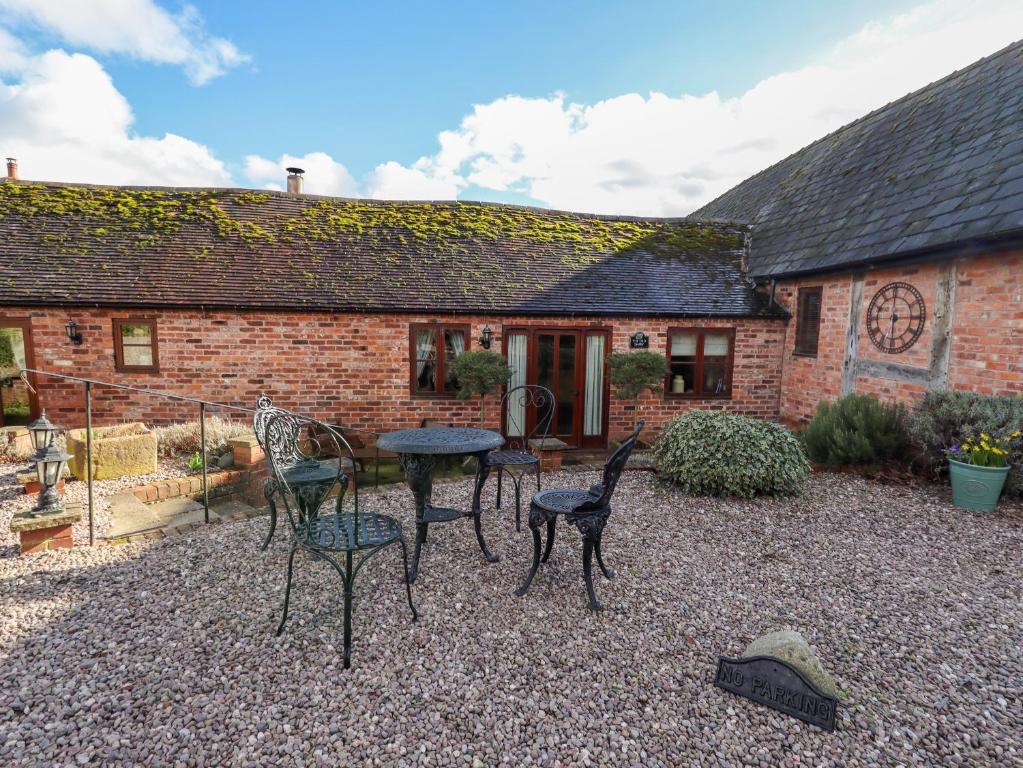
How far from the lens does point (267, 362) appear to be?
8.56 metres

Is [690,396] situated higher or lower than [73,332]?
lower

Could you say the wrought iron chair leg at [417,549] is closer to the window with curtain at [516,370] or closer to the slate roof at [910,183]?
the window with curtain at [516,370]

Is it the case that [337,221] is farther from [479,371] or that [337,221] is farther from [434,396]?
[479,371]

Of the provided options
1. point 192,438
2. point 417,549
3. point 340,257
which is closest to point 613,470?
point 417,549

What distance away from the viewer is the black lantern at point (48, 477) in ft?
13.9

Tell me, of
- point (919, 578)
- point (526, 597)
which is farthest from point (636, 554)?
point (919, 578)

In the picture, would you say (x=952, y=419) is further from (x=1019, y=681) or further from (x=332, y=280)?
(x=332, y=280)

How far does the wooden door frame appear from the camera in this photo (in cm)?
796

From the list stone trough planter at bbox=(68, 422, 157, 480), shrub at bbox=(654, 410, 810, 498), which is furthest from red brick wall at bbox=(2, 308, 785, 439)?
shrub at bbox=(654, 410, 810, 498)

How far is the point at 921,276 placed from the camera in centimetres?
708

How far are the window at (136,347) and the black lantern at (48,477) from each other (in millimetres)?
4495

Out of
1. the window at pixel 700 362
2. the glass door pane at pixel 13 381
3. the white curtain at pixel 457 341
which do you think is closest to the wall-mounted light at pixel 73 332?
the glass door pane at pixel 13 381

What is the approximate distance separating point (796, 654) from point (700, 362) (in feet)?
24.3

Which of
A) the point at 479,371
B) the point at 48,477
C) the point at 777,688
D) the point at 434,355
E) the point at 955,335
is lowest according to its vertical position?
the point at 777,688
